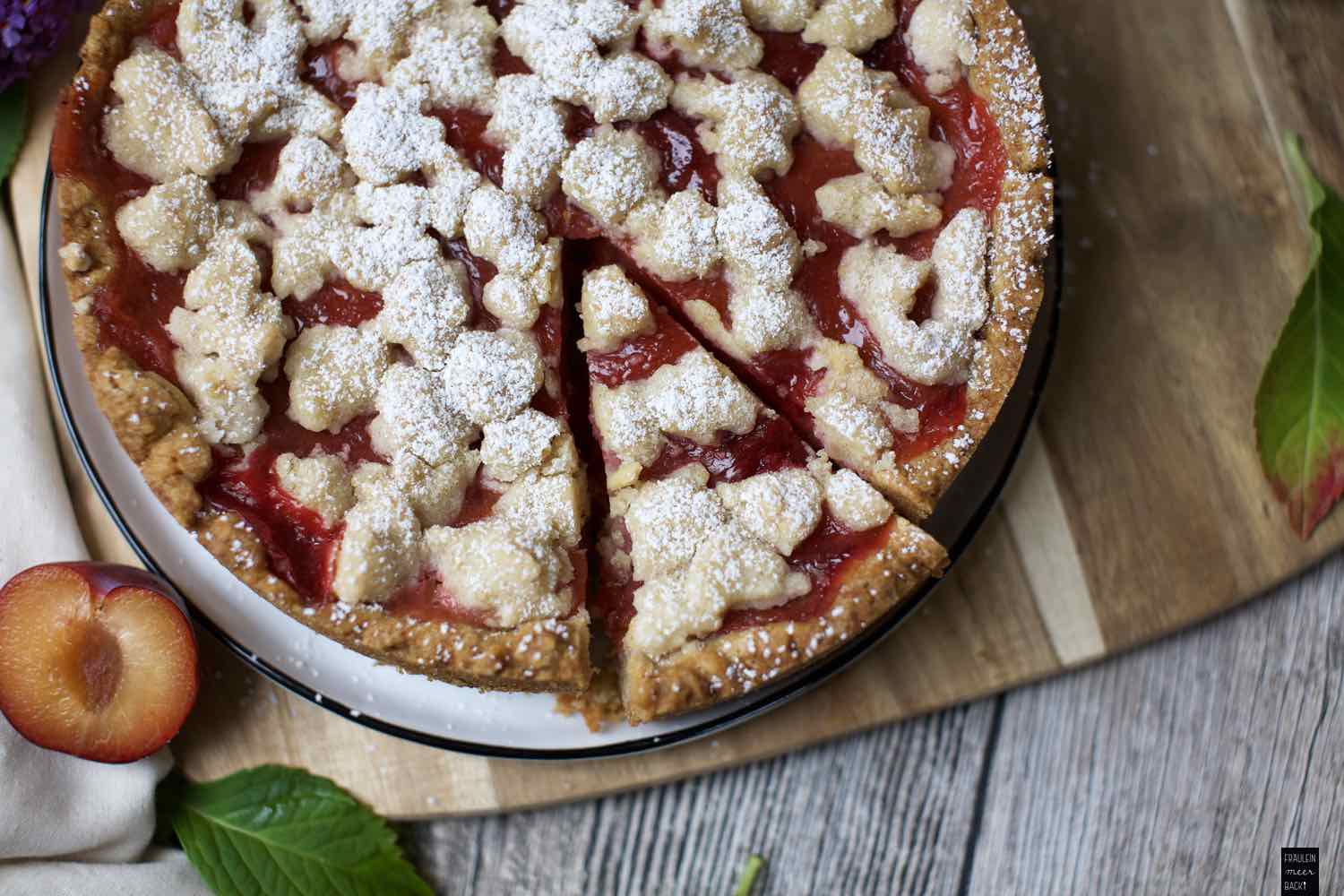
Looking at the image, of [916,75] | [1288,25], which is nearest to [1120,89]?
[1288,25]

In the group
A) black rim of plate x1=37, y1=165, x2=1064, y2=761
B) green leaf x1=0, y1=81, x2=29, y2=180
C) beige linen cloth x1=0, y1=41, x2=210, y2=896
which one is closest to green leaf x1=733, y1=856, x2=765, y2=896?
black rim of plate x1=37, y1=165, x2=1064, y2=761

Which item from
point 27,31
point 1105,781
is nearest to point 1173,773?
point 1105,781

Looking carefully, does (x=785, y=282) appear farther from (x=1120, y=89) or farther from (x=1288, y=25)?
(x=1288, y=25)

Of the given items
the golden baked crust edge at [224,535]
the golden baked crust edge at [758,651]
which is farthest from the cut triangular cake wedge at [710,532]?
the golden baked crust edge at [224,535]

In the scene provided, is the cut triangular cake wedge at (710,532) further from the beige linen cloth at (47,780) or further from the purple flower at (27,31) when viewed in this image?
the purple flower at (27,31)

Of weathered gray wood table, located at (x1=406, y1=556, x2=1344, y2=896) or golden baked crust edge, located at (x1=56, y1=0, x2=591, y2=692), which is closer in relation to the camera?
golden baked crust edge, located at (x1=56, y1=0, x2=591, y2=692)

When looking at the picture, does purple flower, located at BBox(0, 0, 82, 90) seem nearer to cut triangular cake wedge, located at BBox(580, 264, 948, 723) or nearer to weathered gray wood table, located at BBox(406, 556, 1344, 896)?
cut triangular cake wedge, located at BBox(580, 264, 948, 723)
